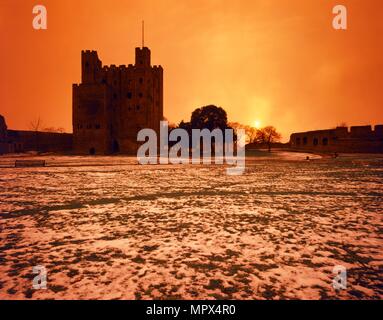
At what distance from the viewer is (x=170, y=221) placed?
4.80 metres

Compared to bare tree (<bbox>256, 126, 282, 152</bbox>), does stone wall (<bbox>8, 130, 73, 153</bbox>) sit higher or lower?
lower

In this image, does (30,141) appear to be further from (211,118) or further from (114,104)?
(211,118)

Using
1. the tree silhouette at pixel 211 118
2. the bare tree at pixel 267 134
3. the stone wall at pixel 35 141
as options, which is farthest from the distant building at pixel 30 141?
the bare tree at pixel 267 134

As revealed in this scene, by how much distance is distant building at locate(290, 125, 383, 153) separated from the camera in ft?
107

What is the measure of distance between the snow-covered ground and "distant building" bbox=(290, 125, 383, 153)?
3193 cm

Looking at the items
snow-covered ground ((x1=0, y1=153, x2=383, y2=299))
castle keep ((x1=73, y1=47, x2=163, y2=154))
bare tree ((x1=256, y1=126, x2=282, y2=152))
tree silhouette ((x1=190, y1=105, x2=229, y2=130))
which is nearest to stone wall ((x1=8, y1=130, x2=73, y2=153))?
castle keep ((x1=73, y1=47, x2=163, y2=154))

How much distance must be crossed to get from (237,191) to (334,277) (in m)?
5.37

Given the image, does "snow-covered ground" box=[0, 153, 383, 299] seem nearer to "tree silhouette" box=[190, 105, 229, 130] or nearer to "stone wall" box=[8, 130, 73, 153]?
"tree silhouette" box=[190, 105, 229, 130]

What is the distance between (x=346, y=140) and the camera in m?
34.6

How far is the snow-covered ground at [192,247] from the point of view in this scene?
2496mm

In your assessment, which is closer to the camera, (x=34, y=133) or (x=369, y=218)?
(x=369, y=218)

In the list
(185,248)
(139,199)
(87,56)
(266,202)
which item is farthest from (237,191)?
(87,56)

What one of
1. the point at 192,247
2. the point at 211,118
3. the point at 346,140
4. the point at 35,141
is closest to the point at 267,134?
the point at 211,118
